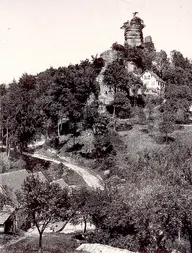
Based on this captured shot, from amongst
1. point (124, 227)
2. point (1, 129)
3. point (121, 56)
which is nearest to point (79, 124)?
point (1, 129)

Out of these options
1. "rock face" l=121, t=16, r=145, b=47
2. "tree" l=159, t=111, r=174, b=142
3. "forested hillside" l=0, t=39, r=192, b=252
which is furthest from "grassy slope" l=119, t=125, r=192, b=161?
"rock face" l=121, t=16, r=145, b=47

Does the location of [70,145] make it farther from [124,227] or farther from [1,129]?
[124,227]

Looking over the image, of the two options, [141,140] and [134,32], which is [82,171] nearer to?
[141,140]

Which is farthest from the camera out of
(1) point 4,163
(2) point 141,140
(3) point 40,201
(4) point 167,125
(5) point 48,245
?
(2) point 141,140

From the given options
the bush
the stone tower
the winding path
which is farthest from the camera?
the stone tower

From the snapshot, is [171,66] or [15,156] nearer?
[15,156]

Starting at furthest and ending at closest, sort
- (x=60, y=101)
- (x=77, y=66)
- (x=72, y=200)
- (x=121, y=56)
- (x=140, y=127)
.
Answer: (x=121, y=56) < (x=77, y=66) < (x=140, y=127) < (x=60, y=101) < (x=72, y=200)

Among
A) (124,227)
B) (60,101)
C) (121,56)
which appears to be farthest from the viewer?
(121,56)

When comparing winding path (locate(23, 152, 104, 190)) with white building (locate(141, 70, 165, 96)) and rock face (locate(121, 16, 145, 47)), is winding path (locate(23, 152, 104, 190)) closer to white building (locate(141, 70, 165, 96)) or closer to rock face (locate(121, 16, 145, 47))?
white building (locate(141, 70, 165, 96))

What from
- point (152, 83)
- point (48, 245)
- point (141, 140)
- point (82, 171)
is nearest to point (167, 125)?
point (141, 140)
